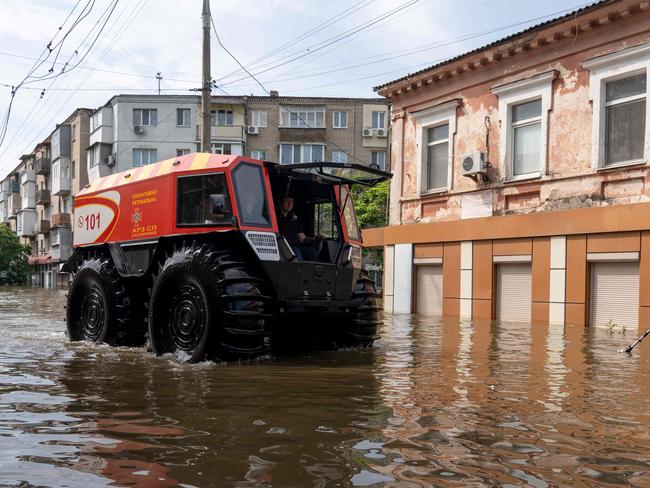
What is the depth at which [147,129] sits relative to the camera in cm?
5538

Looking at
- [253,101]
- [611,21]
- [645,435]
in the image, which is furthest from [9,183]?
[645,435]

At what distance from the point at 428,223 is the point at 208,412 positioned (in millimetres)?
14962

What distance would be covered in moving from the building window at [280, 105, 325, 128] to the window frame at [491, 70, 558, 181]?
35.8 m

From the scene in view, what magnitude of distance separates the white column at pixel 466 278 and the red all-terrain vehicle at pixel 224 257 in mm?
8435

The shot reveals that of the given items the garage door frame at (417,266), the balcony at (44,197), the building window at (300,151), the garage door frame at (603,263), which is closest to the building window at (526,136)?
the garage door frame at (603,263)

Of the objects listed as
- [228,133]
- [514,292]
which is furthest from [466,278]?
[228,133]

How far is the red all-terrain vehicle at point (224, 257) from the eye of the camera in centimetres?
852

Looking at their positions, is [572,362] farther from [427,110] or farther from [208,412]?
[427,110]

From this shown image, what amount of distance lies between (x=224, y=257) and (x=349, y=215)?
253cm

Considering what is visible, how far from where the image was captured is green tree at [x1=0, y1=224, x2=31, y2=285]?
7525 centimetres

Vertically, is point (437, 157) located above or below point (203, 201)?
above

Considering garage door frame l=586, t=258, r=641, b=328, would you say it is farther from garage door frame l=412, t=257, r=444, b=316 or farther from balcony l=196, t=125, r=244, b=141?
balcony l=196, t=125, r=244, b=141

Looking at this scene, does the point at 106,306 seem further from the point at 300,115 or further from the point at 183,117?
the point at 183,117

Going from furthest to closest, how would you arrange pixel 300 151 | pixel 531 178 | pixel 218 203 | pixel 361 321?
pixel 300 151 < pixel 531 178 < pixel 361 321 < pixel 218 203
